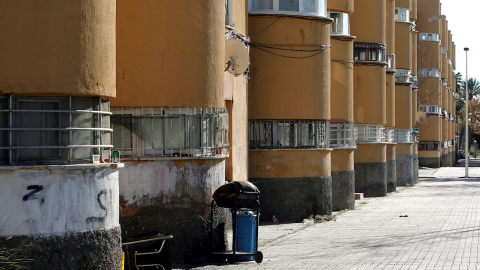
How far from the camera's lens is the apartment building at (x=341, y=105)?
1174 inches

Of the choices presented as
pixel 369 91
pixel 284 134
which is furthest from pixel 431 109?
pixel 284 134

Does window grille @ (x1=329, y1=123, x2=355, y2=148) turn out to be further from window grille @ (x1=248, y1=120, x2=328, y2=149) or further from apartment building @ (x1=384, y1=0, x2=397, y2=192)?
apartment building @ (x1=384, y1=0, x2=397, y2=192)

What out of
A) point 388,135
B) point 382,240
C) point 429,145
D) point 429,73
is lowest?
point 382,240

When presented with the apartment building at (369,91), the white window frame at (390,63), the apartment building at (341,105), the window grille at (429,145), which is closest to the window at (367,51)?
the apartment building at (369,91)

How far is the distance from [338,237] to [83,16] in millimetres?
10890

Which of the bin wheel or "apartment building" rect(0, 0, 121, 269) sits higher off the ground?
"apartment building" rect(0, 0, 121, 269)

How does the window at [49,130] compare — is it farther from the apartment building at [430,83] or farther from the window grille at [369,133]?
the apartment building at [430,83]

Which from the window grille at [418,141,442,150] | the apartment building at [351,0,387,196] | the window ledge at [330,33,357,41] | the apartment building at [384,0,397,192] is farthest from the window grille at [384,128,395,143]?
the window grille at [418,141,442,150]

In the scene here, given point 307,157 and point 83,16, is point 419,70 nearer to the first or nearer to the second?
point 307,157

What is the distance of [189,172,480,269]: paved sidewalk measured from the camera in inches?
624

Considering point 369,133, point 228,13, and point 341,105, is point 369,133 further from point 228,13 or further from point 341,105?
point 228,13

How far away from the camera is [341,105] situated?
30047mm

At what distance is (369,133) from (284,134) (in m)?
13.1

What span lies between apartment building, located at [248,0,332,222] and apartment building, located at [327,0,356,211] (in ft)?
15.0
